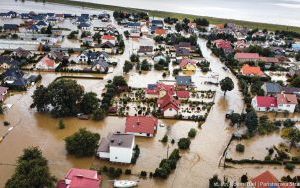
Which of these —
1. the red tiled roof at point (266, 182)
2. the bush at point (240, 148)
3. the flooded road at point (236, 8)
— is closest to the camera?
the red tiled roof at point (266, 182)

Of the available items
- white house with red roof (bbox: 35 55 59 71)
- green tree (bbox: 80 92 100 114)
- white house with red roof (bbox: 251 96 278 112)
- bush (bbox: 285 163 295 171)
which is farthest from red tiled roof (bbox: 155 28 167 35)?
bush (bbox: 285 163 295 171)

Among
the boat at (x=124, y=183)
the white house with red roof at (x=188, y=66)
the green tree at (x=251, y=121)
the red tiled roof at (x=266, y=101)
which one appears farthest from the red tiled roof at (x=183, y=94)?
the boat at (x=124, y=183)

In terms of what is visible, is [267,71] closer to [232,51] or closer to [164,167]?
[232,51]

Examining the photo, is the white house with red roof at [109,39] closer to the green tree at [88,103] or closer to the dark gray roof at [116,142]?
the green tree at [88,103]

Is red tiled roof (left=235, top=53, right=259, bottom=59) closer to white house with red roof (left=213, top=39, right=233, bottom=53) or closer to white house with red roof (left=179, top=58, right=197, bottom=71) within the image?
white house with red roof (left=213, top=39, right=233, bottom=53)

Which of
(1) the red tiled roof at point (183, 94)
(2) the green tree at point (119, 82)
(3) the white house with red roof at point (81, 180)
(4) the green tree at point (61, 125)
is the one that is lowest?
(3) the white house with red roof at point (81, 180)

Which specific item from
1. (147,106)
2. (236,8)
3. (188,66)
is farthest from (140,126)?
(236,8)
